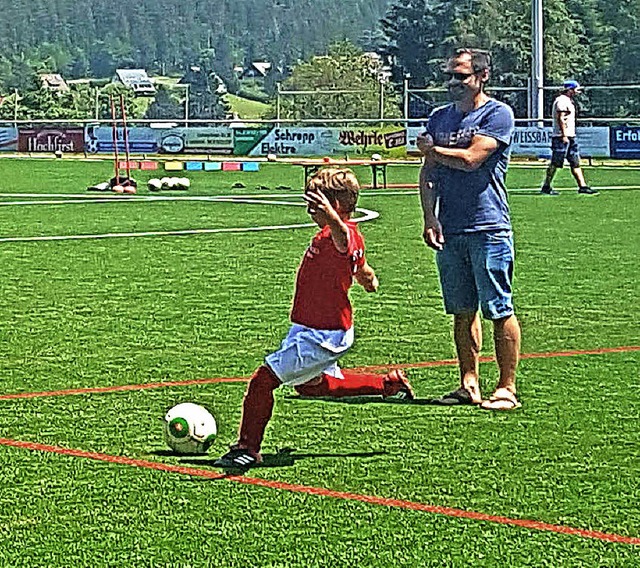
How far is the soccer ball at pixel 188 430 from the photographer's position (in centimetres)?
759

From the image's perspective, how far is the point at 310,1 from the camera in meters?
171

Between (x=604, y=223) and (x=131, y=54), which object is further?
(x=131, y=54)

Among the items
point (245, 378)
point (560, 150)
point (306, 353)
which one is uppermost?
point (306, 353)

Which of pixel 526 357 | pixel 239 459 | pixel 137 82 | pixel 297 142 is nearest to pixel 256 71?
pixel 137 82

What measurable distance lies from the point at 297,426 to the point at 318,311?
3.53 ft

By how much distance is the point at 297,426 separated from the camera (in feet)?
27.5

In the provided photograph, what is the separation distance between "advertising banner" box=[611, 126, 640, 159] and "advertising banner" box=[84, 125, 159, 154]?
16606 millimetres

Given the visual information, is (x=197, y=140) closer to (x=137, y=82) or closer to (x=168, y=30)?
(x=137, y=82)

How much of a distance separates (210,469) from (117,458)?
1.62 feet

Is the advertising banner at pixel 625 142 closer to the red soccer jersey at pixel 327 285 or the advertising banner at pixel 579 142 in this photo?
the advertising banner at pixel 579 142

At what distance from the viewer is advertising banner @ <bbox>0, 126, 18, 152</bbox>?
2340 inches

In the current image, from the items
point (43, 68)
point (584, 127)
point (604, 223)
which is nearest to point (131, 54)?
point (43, 68)

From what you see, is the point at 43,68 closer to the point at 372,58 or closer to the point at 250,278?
the point at 372,58

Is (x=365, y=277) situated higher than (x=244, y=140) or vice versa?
(x=365, y=277)
